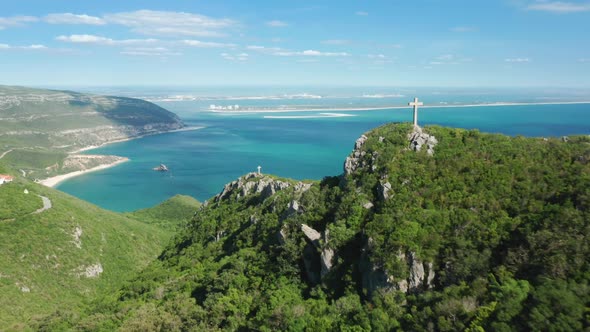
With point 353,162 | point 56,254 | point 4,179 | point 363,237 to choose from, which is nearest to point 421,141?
point 353,162

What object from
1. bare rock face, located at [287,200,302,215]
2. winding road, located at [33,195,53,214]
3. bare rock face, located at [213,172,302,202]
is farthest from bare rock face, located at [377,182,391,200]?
winding road, located at [33,195,53,214]

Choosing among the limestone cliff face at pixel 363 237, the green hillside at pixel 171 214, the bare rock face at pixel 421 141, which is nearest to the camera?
the limestone cliff face at pixel 363 237

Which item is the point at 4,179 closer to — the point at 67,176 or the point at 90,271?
the point at 90,271

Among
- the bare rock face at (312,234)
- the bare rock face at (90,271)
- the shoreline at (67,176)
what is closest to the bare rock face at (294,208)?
the bare rock face at (312,234)

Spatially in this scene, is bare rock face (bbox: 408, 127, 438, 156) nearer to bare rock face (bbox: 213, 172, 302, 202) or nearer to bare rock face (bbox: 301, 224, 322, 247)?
bare rock face (bbox: 301, 224, 322, 247)

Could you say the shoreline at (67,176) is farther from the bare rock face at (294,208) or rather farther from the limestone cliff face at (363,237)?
the limestone cliff face at (363,237)

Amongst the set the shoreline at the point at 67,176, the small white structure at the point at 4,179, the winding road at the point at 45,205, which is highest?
the small white structure at the point at 4,179

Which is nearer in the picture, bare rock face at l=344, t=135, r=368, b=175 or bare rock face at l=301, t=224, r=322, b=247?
bare rock face at l=301, t=224, r=322, b=247
